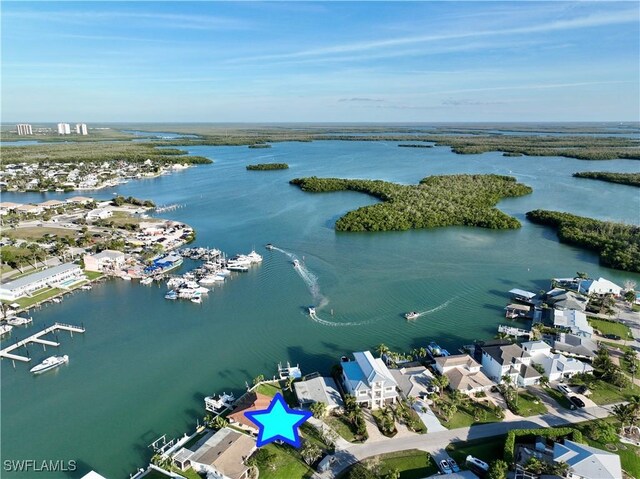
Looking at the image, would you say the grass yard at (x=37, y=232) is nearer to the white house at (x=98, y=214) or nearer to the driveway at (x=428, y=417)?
the white house at (x=98, y=214)

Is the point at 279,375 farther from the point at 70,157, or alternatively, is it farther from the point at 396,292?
the point at 70,157

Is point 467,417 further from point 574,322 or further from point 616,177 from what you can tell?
point 616,177

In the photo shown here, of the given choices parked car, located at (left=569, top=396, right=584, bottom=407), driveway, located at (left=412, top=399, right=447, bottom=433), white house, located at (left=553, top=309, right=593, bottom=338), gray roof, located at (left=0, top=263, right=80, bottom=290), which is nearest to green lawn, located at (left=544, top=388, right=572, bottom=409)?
parked car, located at (left=569, top=396, right=584, bottom=407)

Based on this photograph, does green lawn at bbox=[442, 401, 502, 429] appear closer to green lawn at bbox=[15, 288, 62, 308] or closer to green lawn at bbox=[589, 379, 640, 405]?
green lawn at bbox=[589, 379, 640, 405]

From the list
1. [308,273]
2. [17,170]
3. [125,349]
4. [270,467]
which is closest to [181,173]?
[17,170]

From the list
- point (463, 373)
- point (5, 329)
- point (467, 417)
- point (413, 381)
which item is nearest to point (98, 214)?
point (5, 329)

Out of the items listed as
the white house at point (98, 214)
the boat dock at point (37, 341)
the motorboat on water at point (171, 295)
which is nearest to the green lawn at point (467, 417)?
the motorboat on water at point (171, 295)
